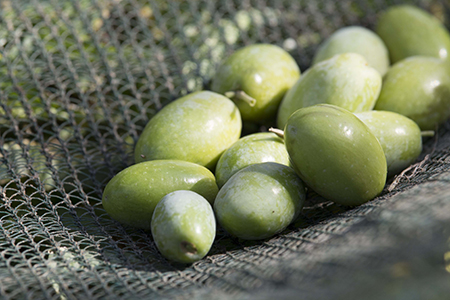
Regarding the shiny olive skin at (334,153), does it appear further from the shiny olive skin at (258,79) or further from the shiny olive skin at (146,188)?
the shiny olive skin at (258,79)

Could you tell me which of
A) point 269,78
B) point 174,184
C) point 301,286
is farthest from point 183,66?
point 301,286

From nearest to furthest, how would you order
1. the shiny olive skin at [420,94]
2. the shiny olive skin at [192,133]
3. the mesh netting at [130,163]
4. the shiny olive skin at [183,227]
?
the mesh netting at [130,163], the shiny olive skin at [183,227], the shiny olive skin at [192,133], the shiny olive skin at [420,94]

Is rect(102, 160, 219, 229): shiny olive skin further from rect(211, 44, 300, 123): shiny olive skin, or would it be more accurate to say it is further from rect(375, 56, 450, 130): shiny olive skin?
rect(375, 56, 450, 130): shiny olive skin

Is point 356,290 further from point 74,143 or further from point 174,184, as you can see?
point 74,143

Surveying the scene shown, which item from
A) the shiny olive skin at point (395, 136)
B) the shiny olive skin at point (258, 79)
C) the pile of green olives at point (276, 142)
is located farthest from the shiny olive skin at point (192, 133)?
the shiny olive skin at point (395, 136)

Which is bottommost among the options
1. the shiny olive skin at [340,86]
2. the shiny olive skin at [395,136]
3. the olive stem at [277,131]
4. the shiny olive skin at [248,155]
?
the shiny olive skin at [395,136]

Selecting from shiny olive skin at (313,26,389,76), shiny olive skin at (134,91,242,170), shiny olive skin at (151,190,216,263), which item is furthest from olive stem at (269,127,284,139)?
shiny olive skin at (313,26,389,76)

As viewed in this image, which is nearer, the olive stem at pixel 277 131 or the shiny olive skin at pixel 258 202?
the shiny olive skin at pixel 258 202
